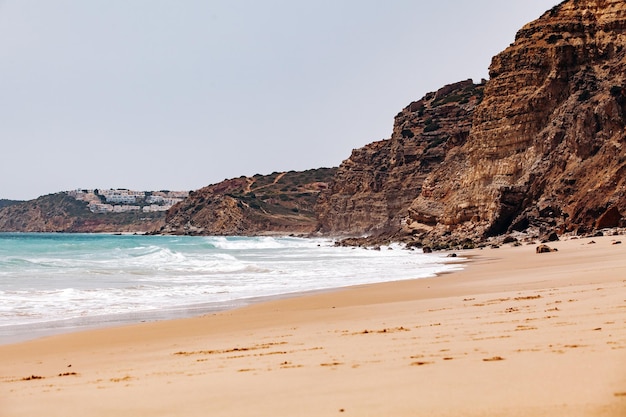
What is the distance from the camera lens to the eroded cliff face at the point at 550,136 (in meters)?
33.8

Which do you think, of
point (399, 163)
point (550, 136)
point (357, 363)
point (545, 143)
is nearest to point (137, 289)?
point (357, 363)

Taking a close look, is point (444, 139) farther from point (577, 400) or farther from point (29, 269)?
point (577, 400)

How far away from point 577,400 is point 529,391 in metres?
0.34

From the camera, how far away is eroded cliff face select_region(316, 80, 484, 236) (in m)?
71.1

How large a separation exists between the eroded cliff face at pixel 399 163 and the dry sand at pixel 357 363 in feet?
163

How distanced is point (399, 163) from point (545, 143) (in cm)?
3539

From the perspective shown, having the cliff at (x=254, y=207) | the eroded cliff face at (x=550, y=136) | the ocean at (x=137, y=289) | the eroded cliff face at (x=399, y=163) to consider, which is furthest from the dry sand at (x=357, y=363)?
the cliff at (x=254, y=207)

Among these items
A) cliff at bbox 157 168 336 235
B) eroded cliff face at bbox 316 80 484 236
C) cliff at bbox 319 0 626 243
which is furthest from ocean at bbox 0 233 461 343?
cliff at bbox 157 168 336 235

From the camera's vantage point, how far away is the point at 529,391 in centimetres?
360

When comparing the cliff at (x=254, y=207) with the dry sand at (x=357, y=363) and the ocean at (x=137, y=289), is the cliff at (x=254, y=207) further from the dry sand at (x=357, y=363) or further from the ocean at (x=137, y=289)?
the dry sand at (x=357, y=363)

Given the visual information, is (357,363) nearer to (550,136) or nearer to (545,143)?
(550,136)

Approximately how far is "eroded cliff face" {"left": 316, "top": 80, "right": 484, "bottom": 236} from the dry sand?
49578 millimetres

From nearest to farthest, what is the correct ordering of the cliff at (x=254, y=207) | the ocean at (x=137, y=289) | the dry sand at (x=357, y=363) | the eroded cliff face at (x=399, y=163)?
1. the dry sand at (x=357, y=363)
2. the ocean at (x=137, y=289)
3. the eroded cliff face at (x=399, y=163)
4. the cliff at (x=254, y=207)

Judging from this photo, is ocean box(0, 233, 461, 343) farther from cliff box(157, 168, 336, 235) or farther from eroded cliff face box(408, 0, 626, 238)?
cliff box(157, 168, 336, 235)
